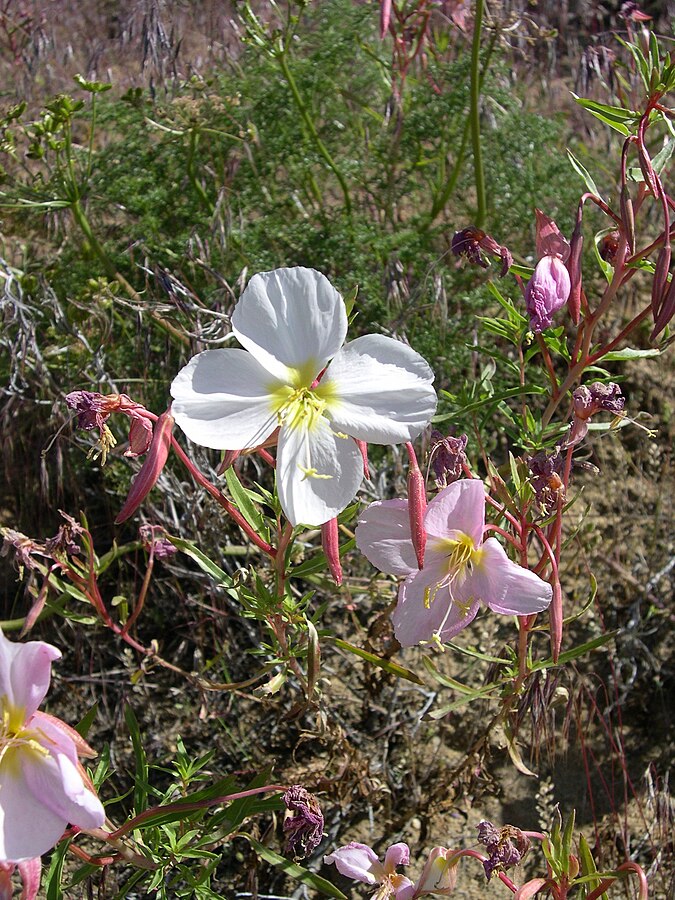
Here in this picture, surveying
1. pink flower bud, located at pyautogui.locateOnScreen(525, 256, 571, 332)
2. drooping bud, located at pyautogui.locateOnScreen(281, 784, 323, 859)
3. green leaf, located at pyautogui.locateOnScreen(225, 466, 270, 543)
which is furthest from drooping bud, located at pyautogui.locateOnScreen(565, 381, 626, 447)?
drooping bud, located at pyautogui.locateOnScreen(281, 784, 323, 859)

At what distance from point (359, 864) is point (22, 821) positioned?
0.61 metres

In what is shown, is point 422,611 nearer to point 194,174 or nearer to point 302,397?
point 302,397

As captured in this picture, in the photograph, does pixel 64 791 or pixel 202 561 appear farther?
pixel 202 561

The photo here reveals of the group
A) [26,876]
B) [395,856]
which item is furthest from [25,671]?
[395,856]

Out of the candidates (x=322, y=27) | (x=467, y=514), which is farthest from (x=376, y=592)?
(x=322, y=27)

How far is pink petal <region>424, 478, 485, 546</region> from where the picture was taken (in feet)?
3.80

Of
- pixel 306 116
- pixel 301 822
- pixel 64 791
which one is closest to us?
pixel 64 791

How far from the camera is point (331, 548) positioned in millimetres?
1109

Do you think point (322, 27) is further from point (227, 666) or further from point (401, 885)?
point (401, 885)

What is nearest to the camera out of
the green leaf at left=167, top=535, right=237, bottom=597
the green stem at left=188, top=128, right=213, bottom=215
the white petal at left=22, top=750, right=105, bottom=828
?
the white petal at left=22, top=750, right=105, bottom=828

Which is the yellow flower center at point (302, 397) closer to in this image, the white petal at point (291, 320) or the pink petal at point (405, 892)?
the white petal at point (291, 320)

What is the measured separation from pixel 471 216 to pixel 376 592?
1.29 metres

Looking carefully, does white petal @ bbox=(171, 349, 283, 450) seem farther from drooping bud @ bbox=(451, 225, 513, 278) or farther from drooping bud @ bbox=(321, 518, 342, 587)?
drooping bud @ bbox=(451, 225, 513, 278)

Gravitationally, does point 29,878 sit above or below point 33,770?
below
